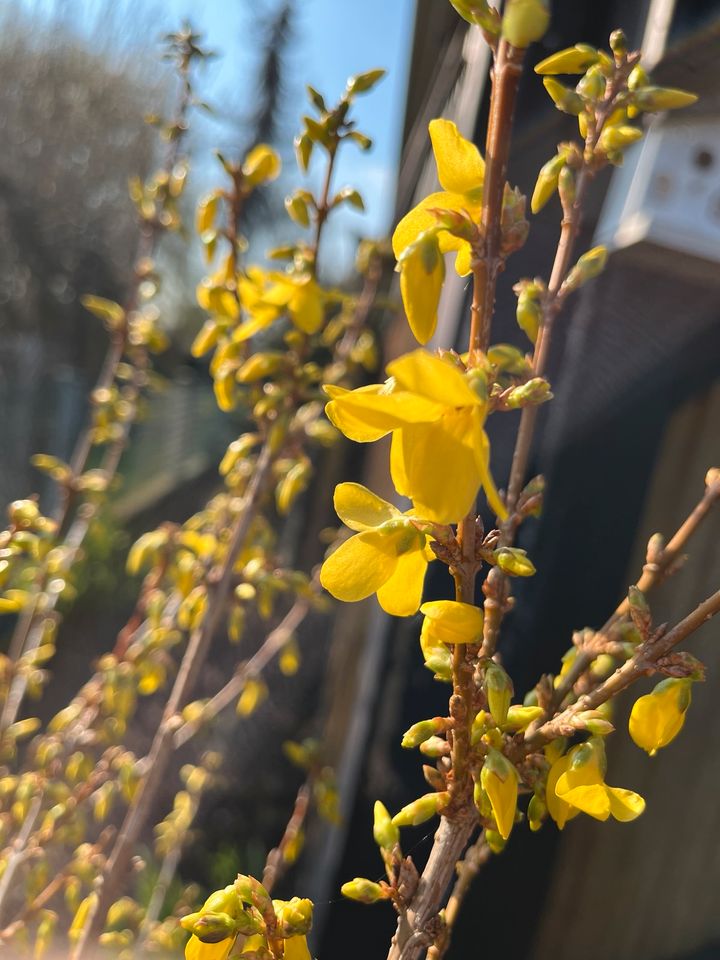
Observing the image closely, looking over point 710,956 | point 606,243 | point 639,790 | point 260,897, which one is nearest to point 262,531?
point 260,897

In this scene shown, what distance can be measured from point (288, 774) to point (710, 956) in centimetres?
163

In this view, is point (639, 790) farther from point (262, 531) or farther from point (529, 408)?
point (529, 408)

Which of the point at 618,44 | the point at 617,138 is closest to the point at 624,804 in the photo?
the point at 617,138

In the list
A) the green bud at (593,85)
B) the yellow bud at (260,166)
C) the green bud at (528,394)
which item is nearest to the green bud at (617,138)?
the green bud at (593,85)

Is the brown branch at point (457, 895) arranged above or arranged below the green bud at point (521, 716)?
below

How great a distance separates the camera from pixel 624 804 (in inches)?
19.7

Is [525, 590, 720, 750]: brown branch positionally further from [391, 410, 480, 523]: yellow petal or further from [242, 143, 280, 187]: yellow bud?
[242, 143, 280, 187]: yellow bud

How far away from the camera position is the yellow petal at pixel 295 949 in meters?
0.55

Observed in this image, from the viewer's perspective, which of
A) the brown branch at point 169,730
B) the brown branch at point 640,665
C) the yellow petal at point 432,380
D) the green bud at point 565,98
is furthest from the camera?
the brown branch at point 169,730

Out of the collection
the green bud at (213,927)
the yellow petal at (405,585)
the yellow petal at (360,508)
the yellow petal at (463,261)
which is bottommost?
the green bud at (213,927)

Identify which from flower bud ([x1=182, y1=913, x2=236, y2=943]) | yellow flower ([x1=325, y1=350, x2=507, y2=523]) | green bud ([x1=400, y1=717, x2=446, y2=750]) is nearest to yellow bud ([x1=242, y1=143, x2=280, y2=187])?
yellow flower ([x1=325, y1=350, x2=507, y2=523])

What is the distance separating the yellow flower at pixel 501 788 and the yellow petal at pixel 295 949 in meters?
0.21

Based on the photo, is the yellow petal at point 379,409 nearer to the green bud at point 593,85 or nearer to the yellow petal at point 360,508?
the yellow petal at point 360,508

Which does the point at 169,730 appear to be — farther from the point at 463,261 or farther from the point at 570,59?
the point at 570,59
